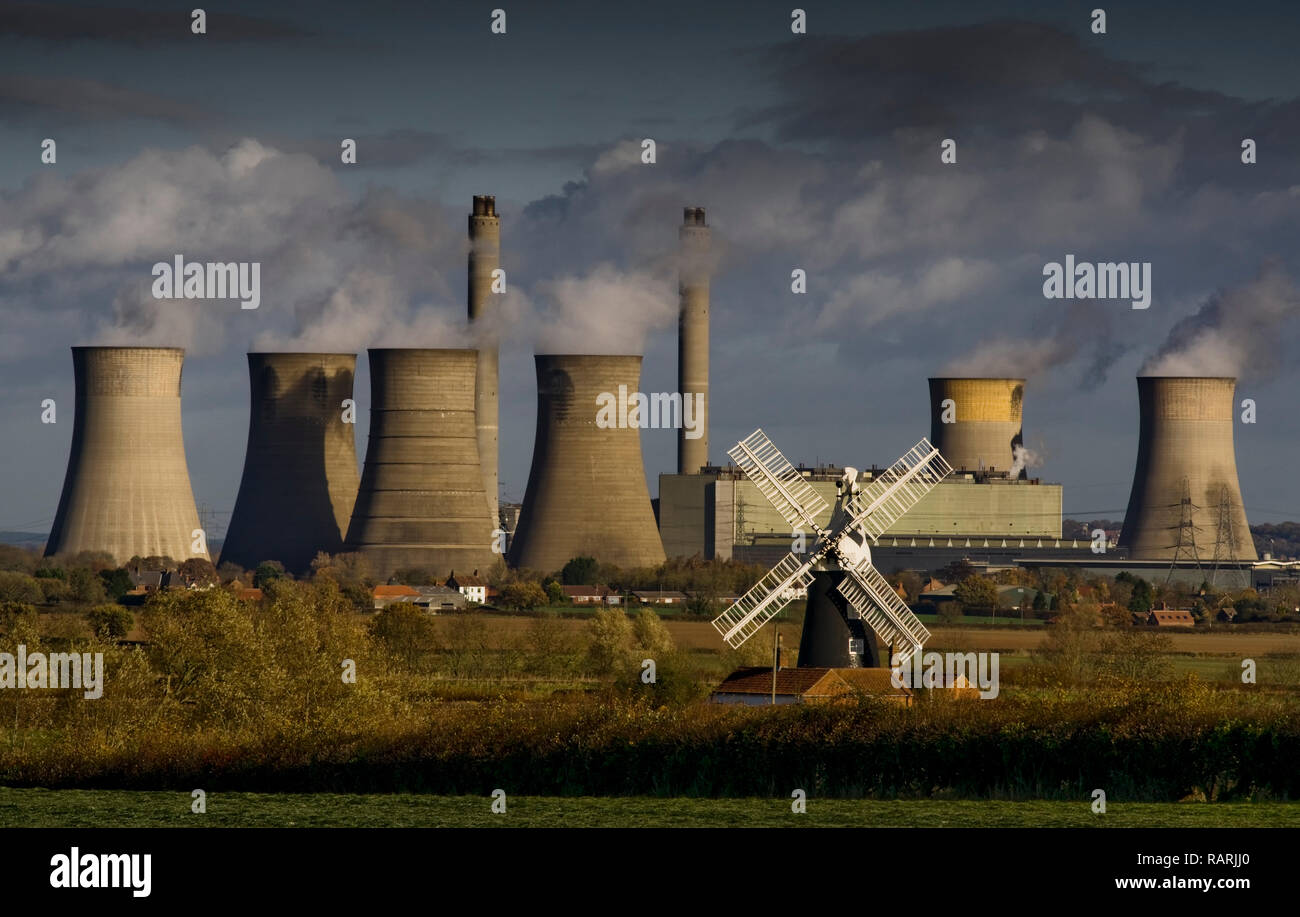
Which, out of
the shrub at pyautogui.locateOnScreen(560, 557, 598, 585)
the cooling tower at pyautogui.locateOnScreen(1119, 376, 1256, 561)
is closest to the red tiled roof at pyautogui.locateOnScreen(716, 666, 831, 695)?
the shrub at pyautogui.locateOnScreen(560, 557, 598, 585)

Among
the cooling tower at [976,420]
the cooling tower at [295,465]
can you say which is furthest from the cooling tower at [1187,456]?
the cooling tower at [295,465]

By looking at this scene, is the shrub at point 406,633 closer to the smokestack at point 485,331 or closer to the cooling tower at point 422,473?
the cooling tower at point 422,473

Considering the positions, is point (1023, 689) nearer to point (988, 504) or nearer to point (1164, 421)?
point (1164, 421)

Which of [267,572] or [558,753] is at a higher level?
[267,572]

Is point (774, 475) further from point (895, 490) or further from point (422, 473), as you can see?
point (422, 473)

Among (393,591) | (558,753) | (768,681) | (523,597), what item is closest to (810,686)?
(768,681)

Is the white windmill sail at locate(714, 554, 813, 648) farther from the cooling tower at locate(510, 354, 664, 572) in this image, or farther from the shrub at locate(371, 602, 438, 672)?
the cooling tower at locate(510, 354, 664, 572)
